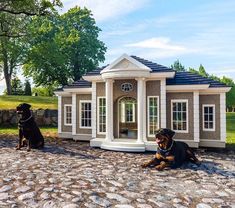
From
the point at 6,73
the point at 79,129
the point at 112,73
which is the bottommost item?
the point at 79,129

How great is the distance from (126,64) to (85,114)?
3996mm

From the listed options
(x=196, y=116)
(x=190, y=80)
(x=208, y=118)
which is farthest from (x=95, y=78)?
(x=208, y=118)

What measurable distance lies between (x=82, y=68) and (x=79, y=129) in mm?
21939

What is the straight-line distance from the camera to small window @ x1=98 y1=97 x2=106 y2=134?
13023mm

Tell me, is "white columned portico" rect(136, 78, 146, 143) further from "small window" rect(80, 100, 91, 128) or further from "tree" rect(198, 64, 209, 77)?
"tree" rect(198, 64, 209, 77)

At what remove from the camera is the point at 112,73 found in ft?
39.0

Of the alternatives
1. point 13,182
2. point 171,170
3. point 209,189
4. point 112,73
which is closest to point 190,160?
point 171,170

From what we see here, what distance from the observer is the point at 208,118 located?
40.1 feet

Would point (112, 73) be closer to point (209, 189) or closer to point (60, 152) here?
point (60, 152)

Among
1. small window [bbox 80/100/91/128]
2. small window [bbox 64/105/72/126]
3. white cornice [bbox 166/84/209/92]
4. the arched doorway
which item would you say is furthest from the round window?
the arched doorway

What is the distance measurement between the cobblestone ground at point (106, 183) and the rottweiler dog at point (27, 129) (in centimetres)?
97

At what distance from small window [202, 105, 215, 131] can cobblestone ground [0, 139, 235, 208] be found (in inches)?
92.1

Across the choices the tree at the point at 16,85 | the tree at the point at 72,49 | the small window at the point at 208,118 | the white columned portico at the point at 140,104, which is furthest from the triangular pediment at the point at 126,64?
the tree at the point at 16,85

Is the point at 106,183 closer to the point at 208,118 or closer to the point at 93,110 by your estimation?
the point at 93,110
